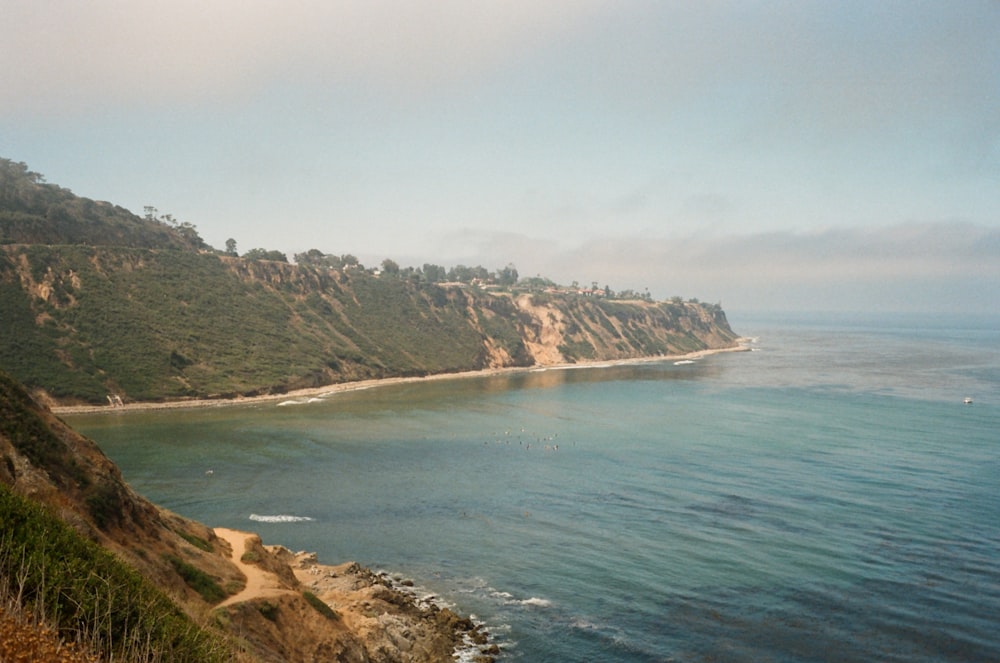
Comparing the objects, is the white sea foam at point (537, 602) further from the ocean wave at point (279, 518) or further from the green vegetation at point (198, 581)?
the ocean wave at point (279, 518)

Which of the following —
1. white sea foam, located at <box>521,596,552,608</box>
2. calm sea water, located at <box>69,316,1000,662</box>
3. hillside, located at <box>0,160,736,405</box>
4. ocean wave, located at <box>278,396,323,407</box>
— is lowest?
white sea foam, located at <box>521,596,552,608</box>

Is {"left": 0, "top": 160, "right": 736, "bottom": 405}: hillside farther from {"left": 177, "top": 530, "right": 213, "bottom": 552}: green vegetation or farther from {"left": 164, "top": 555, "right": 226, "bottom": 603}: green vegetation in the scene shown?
{"left": 164, "top": 555, "right": 226, "bottom": 603}: green vegetation

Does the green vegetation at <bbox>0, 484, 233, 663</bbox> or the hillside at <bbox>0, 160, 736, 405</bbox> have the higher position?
the hillside at <bbox>0, 160, 736, 405</bbox>

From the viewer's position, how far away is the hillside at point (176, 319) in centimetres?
10788

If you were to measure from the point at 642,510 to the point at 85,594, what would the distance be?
45.0 meters

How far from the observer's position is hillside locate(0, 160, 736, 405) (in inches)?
4247

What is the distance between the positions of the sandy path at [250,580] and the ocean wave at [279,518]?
13.1 m

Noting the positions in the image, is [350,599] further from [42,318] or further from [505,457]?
[42,318]

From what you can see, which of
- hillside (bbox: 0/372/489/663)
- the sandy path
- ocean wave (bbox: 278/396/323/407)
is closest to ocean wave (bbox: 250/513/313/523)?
hillside (bbox: 0/372/489/663)

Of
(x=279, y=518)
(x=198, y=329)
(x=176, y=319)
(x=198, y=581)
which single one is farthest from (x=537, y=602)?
(x=176, y=319)

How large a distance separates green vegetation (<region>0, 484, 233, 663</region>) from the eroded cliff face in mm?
93949

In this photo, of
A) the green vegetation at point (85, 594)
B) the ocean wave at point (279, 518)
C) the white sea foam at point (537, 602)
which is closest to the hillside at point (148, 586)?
the green vegetation at point (85, 594)

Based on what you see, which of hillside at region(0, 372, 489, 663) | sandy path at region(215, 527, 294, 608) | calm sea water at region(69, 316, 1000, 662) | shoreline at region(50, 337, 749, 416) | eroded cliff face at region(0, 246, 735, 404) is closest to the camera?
hillside at region(0, 372, 489, 663)

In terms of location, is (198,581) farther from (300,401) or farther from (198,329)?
(198,329)
